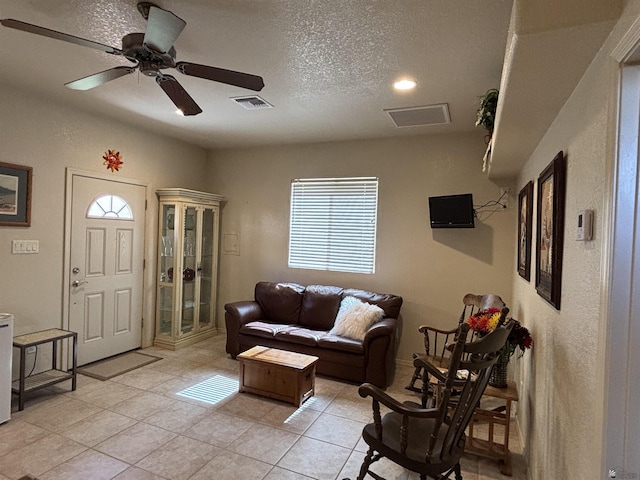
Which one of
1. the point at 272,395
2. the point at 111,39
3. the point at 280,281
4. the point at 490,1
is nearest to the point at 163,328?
the point at 280,281

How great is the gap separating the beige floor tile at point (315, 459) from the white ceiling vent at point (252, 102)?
9.10 ft

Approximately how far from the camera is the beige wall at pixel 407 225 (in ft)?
12.6

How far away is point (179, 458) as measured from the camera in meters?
2.30

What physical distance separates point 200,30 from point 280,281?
3297mm

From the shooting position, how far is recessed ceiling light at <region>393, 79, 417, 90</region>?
2.68 m

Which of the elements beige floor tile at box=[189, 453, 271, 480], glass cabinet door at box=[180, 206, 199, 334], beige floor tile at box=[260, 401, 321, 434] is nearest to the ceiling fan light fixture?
beige floor tile at box=[260, 401, 321, 434]

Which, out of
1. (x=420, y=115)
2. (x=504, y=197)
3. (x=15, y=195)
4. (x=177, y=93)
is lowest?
(x=15, y=195)

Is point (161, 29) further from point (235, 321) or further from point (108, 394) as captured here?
point (235, 321)

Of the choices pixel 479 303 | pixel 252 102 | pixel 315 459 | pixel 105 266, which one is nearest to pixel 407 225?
pixel 479 303

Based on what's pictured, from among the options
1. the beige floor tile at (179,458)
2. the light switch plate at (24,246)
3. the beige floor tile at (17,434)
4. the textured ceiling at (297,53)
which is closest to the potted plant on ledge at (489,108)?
the textured ceiling at (297,53)

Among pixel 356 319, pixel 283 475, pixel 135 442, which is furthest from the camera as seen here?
pixel 356 319

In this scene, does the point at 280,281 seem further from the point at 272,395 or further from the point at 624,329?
the point at 624,329

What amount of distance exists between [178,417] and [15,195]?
2.39m

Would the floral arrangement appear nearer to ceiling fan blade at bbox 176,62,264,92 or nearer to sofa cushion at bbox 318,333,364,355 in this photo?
sofa cushion at bbox 318,333,364,355
